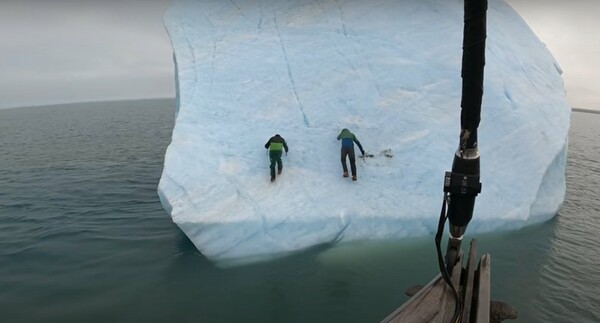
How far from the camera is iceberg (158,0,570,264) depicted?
7.50m

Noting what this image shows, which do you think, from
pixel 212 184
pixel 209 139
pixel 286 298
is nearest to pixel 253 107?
pixel 209 139

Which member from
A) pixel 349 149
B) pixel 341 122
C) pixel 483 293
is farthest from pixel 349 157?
pixel 483 293

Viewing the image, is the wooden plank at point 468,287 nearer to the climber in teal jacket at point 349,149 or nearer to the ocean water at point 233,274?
the ocean water at point 233,274

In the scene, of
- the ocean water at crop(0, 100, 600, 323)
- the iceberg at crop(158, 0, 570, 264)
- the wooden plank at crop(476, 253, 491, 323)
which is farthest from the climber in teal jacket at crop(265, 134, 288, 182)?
the wooden plank at crop(476, 253, 491, 323)

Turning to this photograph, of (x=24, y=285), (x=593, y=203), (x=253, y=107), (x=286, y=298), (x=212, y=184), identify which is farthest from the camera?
(x=593, y=203)

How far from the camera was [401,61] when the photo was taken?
9.78 m

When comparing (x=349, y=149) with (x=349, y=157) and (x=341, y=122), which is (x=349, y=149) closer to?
(x=349, y=157)

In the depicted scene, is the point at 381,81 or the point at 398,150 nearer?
the point at 398,150

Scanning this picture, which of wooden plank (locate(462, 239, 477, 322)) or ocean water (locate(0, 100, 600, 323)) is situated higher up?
wooden plank (locate(462, 239, 477, 322))

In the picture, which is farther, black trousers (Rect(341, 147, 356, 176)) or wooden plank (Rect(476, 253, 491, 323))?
black trousers (Rect(341, 147, 356, 176))

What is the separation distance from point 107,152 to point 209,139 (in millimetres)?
16788

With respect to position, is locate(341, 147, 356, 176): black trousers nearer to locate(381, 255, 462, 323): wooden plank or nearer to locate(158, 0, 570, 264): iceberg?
locate(158, 0, 570, 264): iceberg

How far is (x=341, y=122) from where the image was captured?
A: 354 inches

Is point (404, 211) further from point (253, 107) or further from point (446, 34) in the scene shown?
point (446, 34)
